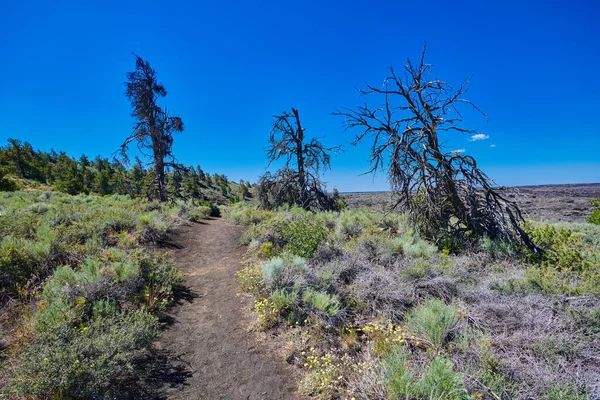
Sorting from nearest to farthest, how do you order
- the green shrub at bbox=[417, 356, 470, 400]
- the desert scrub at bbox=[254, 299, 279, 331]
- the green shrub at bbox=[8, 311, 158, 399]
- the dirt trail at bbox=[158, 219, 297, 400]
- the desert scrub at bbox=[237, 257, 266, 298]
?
the green shrub at bbox=[417, 356, 470, 400], the green shrub at bbox=[8, 311, 158, 399], the dirt trail at bbox=[158, 219, 297, 400], the desert scrub at bbox=[254, 299, 279, 331], the desert scrub at bbox=[237, 257, 266, 298]

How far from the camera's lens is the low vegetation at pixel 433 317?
117 inches

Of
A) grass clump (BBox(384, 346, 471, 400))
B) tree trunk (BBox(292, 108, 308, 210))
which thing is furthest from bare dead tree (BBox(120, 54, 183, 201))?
grass clump (BBox(384, 346, 471, 400))

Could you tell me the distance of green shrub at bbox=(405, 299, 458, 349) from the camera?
3.77 meters

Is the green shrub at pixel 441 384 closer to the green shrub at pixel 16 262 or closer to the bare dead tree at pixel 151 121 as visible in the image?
the green shrub at pixel 16 262

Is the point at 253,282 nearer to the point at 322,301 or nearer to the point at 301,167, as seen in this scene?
the point at 322,301

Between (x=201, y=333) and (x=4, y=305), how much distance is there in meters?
3.71

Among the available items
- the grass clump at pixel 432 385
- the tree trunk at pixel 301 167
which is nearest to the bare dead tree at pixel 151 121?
the tree trunk at pixel 301 167

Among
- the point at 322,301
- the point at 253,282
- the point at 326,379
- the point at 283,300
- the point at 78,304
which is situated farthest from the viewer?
the point at 253,282

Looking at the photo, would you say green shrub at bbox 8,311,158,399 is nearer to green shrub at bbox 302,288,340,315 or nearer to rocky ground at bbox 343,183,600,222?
green shrub at bbox 302,288,340,315

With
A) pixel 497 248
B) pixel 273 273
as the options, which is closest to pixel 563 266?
pixel 497 248

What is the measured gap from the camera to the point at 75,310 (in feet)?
14.1

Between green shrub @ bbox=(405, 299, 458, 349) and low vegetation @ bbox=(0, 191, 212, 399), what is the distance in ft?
13.2

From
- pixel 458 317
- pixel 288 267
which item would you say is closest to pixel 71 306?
pixel 288 267

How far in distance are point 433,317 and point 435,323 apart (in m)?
0.08
